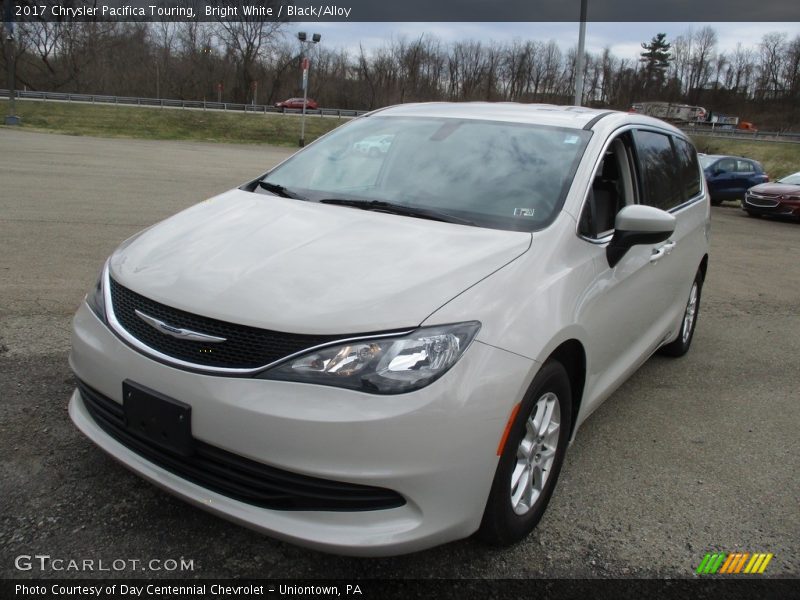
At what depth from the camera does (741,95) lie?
310 ft

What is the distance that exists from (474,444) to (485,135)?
1.92 metres

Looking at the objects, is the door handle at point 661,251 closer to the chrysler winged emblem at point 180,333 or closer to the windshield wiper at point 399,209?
the windshield wiper at point 399,209

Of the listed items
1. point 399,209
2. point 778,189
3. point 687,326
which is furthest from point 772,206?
point 399,209

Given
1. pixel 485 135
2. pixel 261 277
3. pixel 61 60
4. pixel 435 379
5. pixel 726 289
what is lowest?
pixel 726 289

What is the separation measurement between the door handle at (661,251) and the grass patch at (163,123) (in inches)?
1434

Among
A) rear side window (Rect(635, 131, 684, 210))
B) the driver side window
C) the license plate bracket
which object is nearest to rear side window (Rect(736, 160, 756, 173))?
rear side window (Rect(635, 131, 684, 210))

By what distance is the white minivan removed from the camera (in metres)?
2.08

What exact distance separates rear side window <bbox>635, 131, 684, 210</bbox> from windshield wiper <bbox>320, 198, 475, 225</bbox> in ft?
4.62

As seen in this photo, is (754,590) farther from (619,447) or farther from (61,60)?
(61,60)

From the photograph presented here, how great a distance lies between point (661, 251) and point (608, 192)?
0.62 metres

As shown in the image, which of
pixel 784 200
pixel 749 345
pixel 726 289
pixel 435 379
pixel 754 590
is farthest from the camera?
pixel 784 200

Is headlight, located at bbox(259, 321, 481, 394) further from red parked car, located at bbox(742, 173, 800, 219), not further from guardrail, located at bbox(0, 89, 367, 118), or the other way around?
guardrail, located at bbox(0, 89, 367, 118)

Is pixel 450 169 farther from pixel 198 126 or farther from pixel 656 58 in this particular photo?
pixel 656 58

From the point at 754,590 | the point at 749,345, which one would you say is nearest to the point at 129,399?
the point at 754,590
